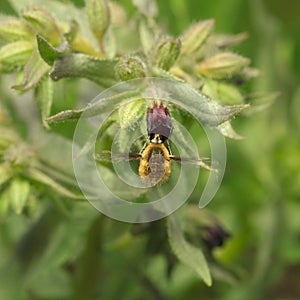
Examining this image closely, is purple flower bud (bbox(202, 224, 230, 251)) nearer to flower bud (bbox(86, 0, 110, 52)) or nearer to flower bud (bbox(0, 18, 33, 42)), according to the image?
flower bud (bbox(86, 0, 110, 52))

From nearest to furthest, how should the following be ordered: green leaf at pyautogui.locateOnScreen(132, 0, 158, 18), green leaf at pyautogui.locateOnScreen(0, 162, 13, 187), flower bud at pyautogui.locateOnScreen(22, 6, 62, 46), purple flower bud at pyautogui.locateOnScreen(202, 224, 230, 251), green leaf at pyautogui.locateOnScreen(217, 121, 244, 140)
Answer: green leaf at pyautogui.locateOnScreen(217, 121, 244, 140) < flower bud at pyautogui.locateOnScreen(22, 6, 62, 46) < green leaf at pyautogui.locateOnScreen(0, 162, 13, 187) < green leaf at pyautogui.locateOnScreen(132, 0, 158, 18) < purple flower bud at pyautogui.locateOnScreen(202, 224, 230, 251)

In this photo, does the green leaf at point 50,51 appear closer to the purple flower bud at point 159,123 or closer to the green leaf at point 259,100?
the purple flower bud at point 159,123

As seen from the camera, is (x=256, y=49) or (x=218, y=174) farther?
(x=256, y=49)

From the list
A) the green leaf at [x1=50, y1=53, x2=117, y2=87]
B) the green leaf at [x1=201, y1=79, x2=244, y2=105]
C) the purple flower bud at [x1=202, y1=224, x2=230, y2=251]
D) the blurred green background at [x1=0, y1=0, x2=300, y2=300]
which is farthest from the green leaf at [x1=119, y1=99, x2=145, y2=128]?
the blurred green background at [x1=0, y1=0, x2=300, y2=300]

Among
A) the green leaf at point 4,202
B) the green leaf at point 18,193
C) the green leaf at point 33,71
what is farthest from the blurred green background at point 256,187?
the green leaf at point 33,71

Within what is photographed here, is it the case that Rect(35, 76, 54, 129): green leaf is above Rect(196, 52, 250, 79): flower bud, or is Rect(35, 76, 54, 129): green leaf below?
below

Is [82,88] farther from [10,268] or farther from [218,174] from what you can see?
[218,174]

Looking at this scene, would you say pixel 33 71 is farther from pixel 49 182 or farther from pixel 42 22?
pixel 49 182

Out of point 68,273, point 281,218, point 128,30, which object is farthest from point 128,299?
point 128,30
